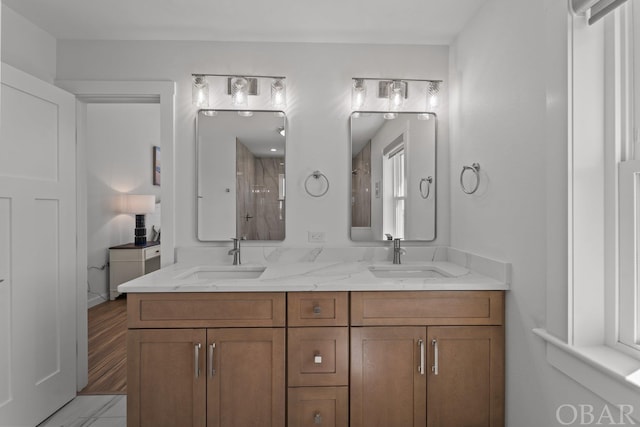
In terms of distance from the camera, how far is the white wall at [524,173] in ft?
4.20

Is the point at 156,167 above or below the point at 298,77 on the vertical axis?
below

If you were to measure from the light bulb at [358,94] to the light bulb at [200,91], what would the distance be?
37.0 inches

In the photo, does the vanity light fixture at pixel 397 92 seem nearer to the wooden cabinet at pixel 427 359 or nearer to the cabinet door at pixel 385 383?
the wooden cabinet at pixel 427 359

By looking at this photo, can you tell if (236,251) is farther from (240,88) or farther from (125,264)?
(125,264)

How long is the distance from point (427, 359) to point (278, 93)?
69.1 inches

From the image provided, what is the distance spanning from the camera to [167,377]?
162cm

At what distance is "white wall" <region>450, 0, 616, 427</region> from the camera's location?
1.28 m

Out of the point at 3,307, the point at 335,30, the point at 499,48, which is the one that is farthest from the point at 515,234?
the point at 3,307

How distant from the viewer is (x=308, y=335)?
5.39 feet

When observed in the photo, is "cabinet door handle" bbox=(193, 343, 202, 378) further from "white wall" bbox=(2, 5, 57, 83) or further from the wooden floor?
"white wall" bbox=(2, 5, 57, 83)

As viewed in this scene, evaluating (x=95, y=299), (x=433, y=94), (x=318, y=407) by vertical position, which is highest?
(x=433, y=94)

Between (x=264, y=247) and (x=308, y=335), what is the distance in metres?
0.77

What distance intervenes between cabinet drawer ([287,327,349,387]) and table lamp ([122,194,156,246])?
3552 millimetres

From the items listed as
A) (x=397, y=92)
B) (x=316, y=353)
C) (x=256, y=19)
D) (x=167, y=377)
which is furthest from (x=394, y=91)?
(x=167, y=377)
